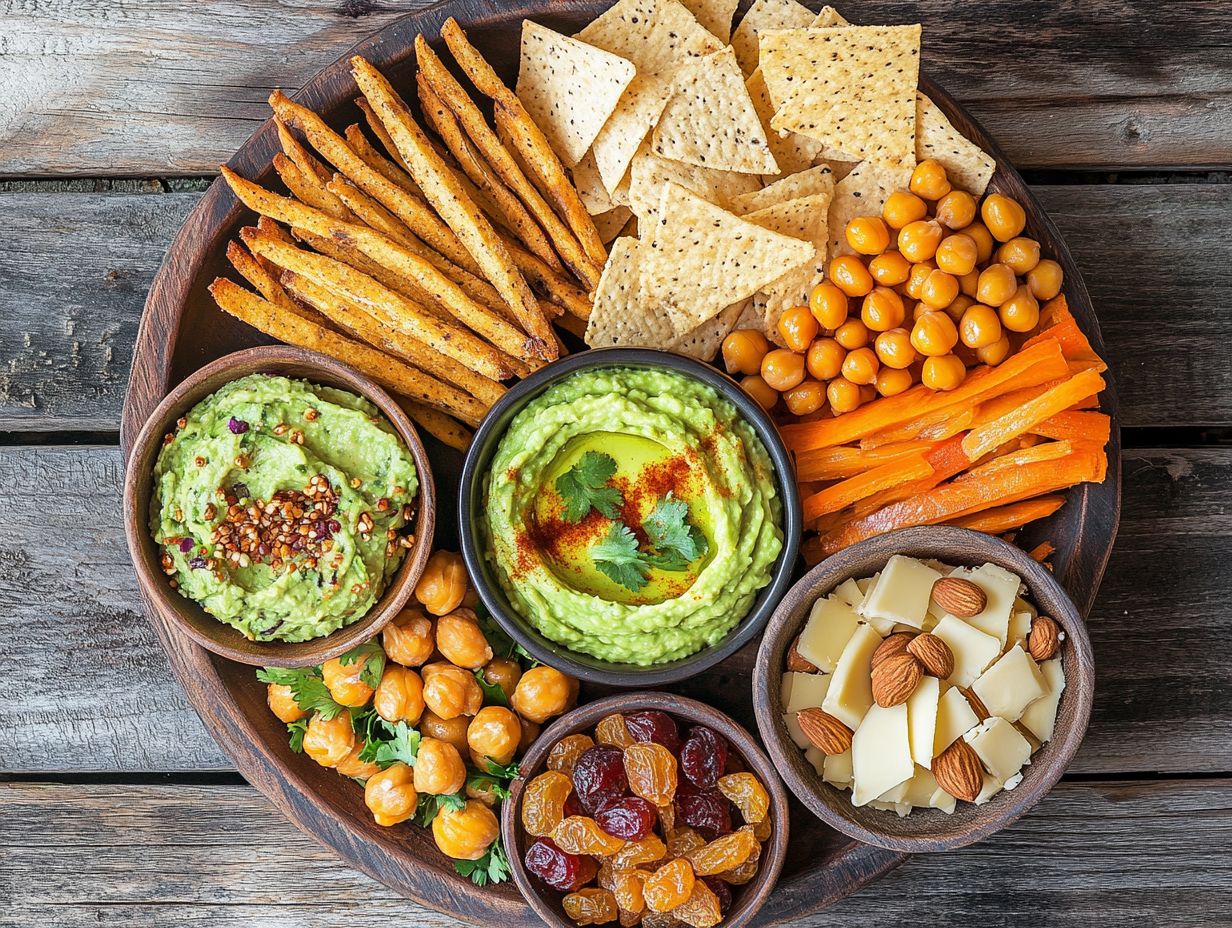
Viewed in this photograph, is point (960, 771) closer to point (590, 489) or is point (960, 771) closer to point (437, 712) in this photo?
point (590, 489)

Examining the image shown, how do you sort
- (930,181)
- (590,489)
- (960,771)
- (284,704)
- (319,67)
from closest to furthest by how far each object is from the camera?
(960,771) → (590,489) → (930,181) → (284,704) → (319,67)

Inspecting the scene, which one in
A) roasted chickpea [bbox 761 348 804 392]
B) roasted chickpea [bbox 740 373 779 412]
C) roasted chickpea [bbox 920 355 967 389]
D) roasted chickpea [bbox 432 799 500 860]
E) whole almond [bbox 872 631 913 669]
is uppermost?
roasted chickpea [bbox 920 355 967 389]

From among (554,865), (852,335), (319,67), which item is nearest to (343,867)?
(554,865)

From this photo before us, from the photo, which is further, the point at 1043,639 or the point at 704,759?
the point at 704,759

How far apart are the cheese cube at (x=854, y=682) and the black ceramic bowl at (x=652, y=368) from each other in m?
0.20

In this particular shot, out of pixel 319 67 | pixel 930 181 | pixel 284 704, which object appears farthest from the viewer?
pixel 319 67

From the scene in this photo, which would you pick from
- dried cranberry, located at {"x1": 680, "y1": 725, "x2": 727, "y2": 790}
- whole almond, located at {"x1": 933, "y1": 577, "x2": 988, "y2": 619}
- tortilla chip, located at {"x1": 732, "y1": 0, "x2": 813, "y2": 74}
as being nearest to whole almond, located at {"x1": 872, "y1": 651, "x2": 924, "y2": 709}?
whole almond, located at {"x1": 933, "y1": 577, "x2": 988, "y2": 619}

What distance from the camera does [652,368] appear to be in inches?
86.3

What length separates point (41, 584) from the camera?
2592 mm

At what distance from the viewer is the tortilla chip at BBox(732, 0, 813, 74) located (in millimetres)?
2264

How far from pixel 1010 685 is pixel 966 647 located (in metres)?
0.12

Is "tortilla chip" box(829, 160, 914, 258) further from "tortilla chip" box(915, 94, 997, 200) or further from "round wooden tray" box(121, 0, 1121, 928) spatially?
"round wooden tray" box(121, 0, 1121, 928)

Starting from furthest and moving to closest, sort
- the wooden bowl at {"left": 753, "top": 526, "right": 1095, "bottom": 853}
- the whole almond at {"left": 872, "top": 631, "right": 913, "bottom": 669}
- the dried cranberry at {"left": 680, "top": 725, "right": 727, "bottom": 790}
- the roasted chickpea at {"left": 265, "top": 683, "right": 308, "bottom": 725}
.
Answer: the roasted chickpea at {"left": 265, "top": 683, "right": 308, "bottom": 725}, the dried cranberry at {"left": 680, "top": 725, "right": 727, "bottom": 790}, the whole almond at {"left": 872, "top": 631, "right": 913, "bottom": 669}, the wooden bowl at {"left": 753, "top": 526, "right": 1095, "bottom": 853}

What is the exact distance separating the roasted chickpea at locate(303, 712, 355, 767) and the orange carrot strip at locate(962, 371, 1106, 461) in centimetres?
162
